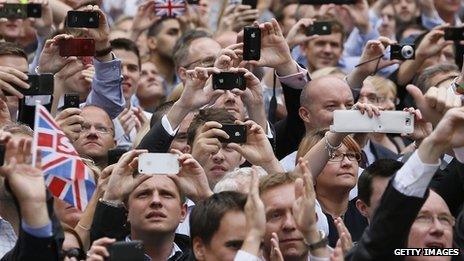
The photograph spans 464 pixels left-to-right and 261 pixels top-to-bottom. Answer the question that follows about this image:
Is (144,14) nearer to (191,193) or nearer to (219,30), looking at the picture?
(219,30)

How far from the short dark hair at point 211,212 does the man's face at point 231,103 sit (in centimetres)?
220

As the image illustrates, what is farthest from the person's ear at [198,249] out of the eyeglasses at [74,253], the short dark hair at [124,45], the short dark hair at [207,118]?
the short dark hair at [124,45]

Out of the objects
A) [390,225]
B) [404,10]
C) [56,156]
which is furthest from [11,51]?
[404,10]

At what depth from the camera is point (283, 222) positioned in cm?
802

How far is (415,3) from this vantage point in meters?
15.4

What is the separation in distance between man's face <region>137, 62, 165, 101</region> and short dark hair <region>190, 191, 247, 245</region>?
4.99 m

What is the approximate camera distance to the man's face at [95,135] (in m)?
10.1

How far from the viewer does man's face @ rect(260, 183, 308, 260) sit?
26.0ft

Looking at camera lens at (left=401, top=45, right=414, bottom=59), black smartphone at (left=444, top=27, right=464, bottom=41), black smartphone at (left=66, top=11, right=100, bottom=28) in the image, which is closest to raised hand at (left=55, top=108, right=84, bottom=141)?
black smartphone at (left=66, top=11, right=100, bottom=28)

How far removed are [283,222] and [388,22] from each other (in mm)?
6654

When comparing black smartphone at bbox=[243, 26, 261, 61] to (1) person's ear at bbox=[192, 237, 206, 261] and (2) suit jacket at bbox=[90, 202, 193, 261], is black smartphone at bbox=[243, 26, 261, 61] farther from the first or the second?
(1) person's ear at bbox=[192, 237, 206, 261]

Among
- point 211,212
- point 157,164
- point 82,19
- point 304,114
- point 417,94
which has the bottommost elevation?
point 304,114

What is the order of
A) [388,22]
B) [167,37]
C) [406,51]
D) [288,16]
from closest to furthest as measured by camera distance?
[406,51], [167,37], [388,22], [288,16]

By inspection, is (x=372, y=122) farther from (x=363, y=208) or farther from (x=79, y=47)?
(x=79, y=47)
